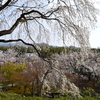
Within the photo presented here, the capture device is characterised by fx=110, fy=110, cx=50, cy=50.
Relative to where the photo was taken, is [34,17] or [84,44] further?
[34,17]

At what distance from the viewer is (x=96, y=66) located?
13.6 meters

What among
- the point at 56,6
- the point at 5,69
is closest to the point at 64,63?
the point at 5,69

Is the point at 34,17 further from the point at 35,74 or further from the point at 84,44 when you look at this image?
the point at 35,74

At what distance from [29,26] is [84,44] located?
216 centimetres

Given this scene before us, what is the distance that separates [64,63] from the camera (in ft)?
45.3

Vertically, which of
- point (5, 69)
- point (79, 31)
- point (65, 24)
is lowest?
point (5, 69)

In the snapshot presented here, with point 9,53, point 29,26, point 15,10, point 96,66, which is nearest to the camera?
point 15,10

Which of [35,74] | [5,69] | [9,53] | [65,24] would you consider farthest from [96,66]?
[9,53]

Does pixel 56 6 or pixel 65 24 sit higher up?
pixel 56 6

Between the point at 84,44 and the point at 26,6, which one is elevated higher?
the point at 26,6

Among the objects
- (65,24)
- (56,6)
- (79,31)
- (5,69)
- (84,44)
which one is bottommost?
(5,69)

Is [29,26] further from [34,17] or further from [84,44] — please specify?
[84,44]

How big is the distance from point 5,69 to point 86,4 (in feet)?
45.0

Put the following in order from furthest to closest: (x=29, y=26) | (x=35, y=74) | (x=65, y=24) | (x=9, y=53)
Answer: (x=9, y=53)
(x=35, y=74)
(x=29, y=26)
(x=65, y=24)
